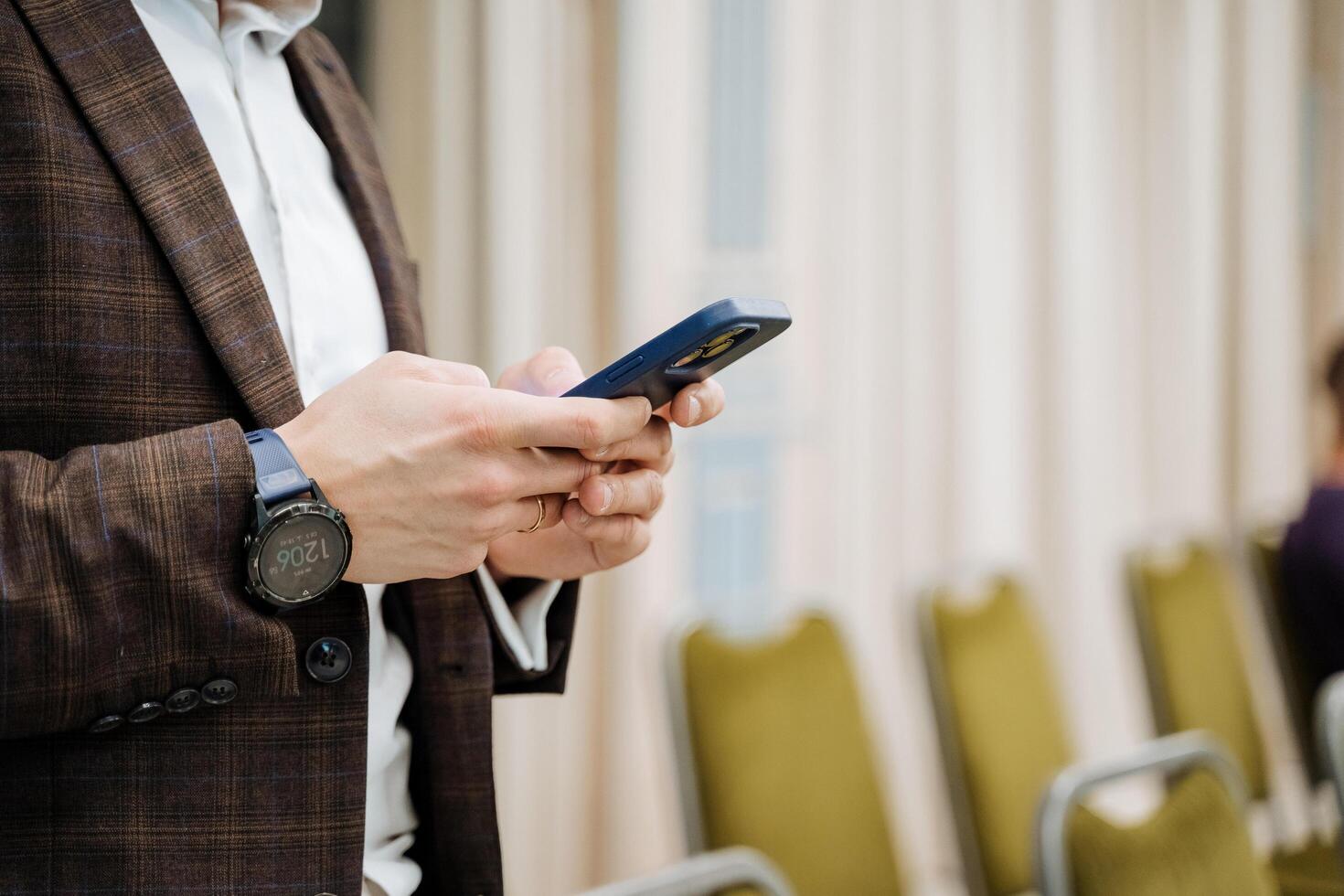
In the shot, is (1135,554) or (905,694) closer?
(1135,554)

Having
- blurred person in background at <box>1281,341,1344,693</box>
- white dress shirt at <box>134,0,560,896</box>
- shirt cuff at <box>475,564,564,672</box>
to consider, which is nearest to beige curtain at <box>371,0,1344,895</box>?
blurred person in background at <box>1281,341,1344,693</box>

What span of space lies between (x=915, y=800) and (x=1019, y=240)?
173 centimetres

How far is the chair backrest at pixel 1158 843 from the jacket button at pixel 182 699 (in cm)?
86

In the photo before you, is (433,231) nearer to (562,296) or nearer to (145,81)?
(562,296)

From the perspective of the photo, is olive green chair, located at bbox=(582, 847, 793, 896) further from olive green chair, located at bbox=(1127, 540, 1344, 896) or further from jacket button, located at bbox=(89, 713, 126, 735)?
olive green chair, located at bbox=(1127, 540, 1344, 896)

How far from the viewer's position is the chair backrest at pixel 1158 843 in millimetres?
1161

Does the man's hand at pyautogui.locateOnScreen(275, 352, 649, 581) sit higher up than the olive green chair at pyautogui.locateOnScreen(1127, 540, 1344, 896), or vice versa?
the man's hand at pyautogui.locateOnScreen(275, 352, 649, 581)

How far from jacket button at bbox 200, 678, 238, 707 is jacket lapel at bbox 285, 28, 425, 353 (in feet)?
1.13

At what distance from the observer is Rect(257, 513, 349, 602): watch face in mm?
728

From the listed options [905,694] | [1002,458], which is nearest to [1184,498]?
[1002,458]

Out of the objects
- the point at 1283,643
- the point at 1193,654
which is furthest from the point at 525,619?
the point at 1283,643

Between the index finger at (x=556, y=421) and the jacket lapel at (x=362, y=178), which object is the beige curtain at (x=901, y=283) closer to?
the jacket lapel at (x=362, y=178)

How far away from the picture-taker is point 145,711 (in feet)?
2.41

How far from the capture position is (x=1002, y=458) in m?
3.45
